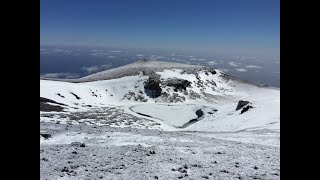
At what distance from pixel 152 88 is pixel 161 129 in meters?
32.1

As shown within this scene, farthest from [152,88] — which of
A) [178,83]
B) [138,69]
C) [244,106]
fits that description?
[244,106]

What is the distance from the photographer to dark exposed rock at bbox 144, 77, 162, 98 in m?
72.2

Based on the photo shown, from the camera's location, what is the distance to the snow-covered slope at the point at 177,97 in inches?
1767

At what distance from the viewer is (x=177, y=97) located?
71938mm

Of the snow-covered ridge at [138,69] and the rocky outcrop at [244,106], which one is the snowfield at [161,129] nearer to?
the rocky outcrop at [244,106]

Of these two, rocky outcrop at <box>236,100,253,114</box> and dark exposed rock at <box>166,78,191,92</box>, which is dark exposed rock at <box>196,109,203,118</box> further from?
dark exposed rock at <box>166,78,191,92</box>

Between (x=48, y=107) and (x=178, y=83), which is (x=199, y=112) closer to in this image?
(x=178, y=83)

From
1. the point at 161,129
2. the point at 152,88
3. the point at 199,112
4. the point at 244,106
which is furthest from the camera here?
the point at 152,88

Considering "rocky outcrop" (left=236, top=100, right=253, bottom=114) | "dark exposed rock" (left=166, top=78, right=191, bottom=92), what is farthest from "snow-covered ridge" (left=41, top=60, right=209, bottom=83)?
"rocky outcrop" (left=236, top=100, right=253, bottom=114)

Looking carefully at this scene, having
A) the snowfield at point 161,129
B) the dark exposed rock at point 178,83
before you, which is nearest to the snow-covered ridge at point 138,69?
the snowfield at point 161,129

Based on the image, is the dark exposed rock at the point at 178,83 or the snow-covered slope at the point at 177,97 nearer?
the snow-covered slope at the point at 177,97

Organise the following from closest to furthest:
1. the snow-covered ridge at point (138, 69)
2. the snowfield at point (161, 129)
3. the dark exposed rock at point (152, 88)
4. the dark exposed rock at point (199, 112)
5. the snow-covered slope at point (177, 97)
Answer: the snowfield at point (161, 129) < the snow-covered slope at point (177, 97) < the dark exposed rock at point (199, 112) < the dark exposed rock at point (152, 88) < the snow-covered ridge at point (138, 69)
